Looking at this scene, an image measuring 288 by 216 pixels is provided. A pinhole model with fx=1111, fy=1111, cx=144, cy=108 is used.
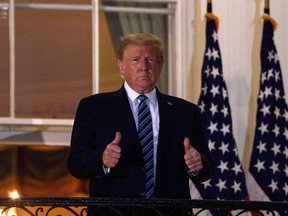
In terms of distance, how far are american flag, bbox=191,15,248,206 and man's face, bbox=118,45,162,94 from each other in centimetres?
297

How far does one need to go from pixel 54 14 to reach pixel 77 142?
3.44 m

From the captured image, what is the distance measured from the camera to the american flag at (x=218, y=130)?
8.11 m

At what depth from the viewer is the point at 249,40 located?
8.49m

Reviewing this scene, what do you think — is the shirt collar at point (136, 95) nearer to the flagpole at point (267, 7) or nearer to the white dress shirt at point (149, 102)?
the white dress shirt at point (149, 102)

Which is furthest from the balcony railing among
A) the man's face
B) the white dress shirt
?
the man's face

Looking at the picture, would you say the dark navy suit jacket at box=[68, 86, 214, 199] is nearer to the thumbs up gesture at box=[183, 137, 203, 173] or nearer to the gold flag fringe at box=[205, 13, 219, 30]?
the thumbs up gesture at box=[183, 137, 203, 173]

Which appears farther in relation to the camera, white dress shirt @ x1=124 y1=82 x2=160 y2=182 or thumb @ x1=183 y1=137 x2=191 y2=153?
white dress shirt @ x1=124 y1=82 x2=160 y2=182

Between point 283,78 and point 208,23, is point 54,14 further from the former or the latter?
point 283,78

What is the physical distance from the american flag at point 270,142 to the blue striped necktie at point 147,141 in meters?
3.18

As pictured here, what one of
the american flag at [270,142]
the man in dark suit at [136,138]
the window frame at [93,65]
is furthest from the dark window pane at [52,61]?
the man in dark suit at [136,138]

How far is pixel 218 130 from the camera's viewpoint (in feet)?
26.9

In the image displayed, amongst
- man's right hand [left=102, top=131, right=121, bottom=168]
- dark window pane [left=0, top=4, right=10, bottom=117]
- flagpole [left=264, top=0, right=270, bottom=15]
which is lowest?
man's right hand [left=102, top=131, right=121, bottom=168]

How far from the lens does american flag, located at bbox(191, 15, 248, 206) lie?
811 cm

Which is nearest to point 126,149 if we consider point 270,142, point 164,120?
point 164,120
